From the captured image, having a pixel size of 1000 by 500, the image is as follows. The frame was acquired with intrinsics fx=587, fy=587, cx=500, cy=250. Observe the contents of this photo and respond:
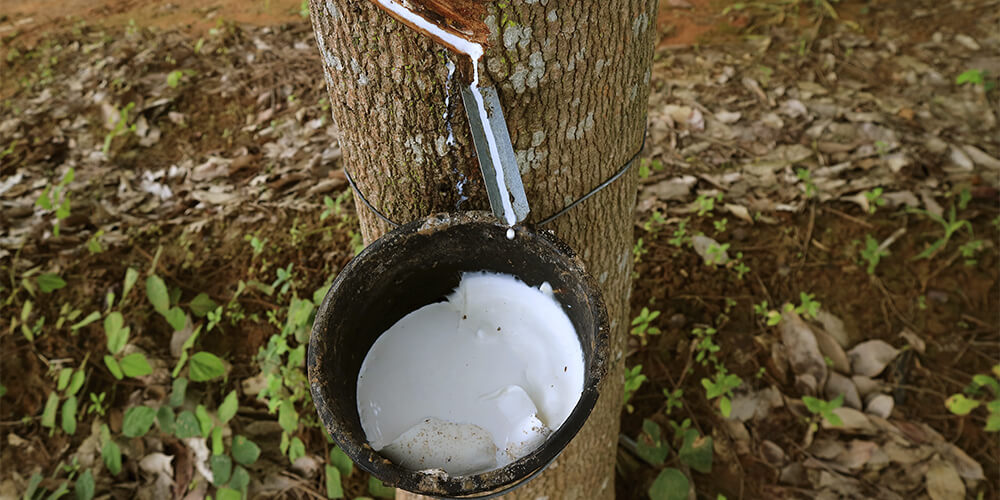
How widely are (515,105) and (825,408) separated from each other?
Result: 1.80 meters

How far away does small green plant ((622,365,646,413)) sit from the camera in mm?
2160

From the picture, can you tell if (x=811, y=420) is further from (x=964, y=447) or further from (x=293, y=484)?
(x=293, y=484)

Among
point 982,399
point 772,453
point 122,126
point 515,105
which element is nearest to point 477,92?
point 515,105

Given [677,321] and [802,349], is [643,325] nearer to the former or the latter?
[677,321]

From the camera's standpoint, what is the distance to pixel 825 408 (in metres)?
2.14

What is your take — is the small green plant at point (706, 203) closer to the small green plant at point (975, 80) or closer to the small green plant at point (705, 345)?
the small green plant at point (705, 345)

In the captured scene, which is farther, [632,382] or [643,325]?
[643,325]

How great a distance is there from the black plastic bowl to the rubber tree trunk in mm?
102

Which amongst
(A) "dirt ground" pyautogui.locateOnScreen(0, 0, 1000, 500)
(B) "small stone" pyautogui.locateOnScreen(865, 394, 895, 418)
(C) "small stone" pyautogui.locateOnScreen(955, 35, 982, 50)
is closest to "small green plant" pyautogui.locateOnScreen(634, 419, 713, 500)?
(A) "dirt ground" pyautogui.locateOnScreen(0, 0, 1000, 500)

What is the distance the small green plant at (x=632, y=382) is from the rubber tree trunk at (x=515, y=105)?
94cm

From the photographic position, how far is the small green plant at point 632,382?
2160mm

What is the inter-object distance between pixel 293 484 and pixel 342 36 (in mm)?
1741

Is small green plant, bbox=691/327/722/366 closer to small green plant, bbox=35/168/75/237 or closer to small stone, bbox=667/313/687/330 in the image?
small stone, bbox=667/313/687/330

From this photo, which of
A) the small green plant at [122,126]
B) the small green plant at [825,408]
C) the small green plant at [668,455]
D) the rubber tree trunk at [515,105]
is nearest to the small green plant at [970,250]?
the small green plant at [825,408]
